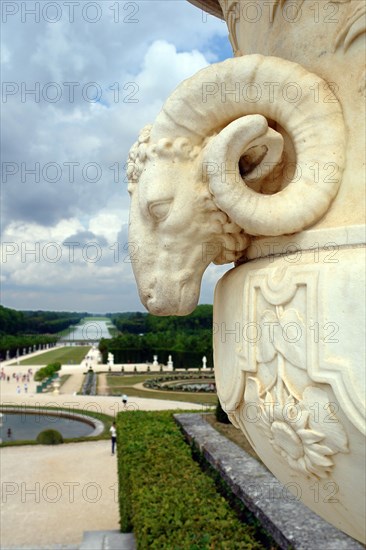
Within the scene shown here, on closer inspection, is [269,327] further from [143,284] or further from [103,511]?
[103,511]

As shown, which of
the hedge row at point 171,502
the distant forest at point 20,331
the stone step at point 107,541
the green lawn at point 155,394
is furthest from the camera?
the distant forest at point 20,331

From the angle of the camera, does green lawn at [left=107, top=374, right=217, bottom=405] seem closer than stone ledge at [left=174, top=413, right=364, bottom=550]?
No

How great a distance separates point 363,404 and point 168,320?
62.1 m

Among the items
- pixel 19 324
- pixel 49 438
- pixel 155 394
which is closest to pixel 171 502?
pixel 49 438

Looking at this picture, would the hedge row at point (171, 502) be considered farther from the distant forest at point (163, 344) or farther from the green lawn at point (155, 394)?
the distant forest at point (163, 344)

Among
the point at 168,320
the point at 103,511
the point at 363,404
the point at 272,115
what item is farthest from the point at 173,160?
the point at 168,320

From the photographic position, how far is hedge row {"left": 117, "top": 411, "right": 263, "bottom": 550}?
5531 mm

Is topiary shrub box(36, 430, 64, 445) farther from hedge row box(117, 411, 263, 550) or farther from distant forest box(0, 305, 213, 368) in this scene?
distant forest box(0, 305, 213, 368)

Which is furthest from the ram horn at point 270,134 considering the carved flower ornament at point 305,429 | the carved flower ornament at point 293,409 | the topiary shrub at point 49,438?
the topiary shrub at point 49,438

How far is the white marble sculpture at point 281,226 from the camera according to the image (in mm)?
1439

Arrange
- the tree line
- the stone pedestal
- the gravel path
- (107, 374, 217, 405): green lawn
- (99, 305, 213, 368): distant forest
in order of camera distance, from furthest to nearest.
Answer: the tree line, (99, 305, 213, 368): distant forest, (107, 374, 217, 405): green lawn, the gravel path, the stone pedestal

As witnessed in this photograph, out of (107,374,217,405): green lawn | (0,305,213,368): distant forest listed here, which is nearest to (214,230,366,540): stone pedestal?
(107,374,217,405): green lawn

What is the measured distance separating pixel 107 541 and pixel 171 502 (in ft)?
6.78

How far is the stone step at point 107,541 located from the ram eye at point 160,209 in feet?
23.3
